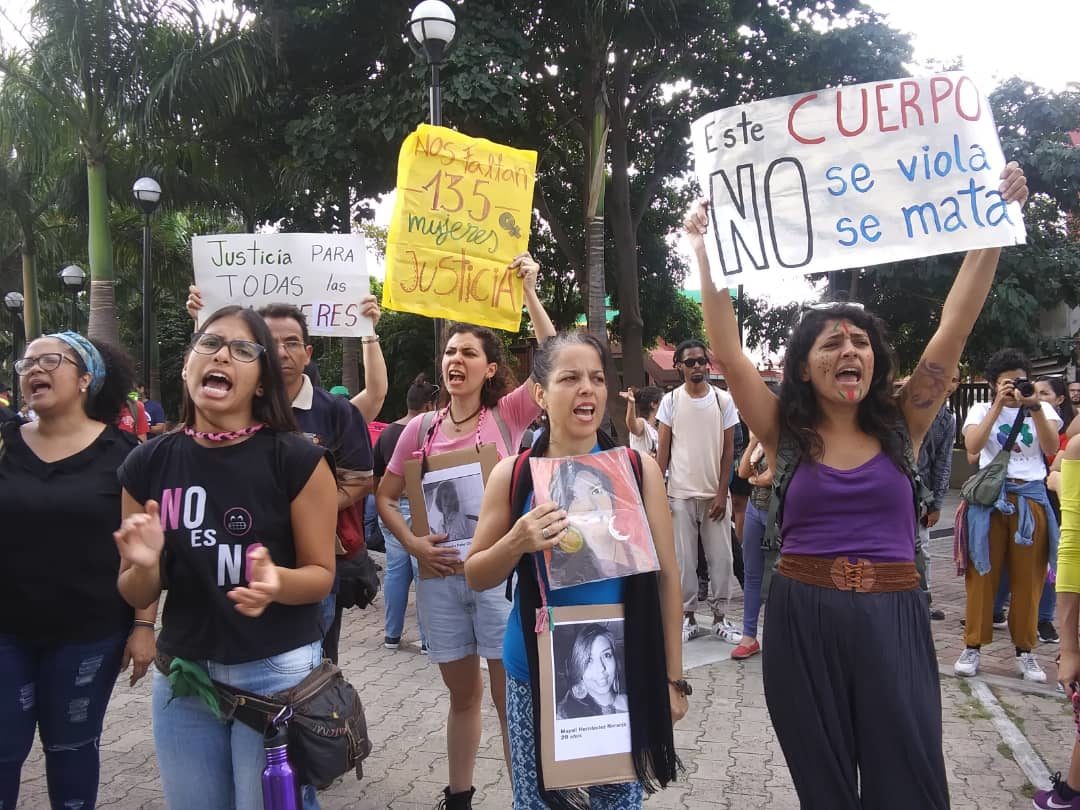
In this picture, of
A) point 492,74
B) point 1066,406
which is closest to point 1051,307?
point 1066,406

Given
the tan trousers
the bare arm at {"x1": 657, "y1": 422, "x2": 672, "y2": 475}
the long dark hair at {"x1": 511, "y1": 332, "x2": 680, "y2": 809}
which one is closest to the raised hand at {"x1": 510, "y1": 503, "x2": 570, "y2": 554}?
the long dark hair at {"x1": 511, "y1": 332, "x2": 680, "y2": 809}

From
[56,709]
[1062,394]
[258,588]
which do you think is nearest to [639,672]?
[258,588]

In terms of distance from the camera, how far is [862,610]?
7.34 feet

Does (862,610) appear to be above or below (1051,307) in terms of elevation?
below

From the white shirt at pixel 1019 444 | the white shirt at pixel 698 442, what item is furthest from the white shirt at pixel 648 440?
the white shirt at pixel 1019 444

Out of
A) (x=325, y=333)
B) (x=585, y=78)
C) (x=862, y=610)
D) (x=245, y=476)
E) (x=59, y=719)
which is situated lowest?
(x=59, y=719)

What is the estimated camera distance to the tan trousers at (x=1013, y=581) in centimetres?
509

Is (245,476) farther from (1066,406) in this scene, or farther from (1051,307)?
(1051,307)

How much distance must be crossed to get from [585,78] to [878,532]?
42.0 feet

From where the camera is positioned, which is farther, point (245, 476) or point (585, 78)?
point (585, 78)

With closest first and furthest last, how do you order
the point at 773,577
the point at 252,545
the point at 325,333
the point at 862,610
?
1. the point at 252,545
2. the point at 862,610
3. the point at 773,577
4. the point at 325,333

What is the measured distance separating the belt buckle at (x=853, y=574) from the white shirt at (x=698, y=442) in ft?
11.5

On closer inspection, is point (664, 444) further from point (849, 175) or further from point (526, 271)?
point (849, 175)

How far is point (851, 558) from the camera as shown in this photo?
229 cm
